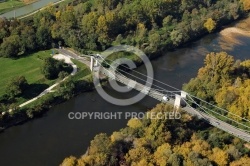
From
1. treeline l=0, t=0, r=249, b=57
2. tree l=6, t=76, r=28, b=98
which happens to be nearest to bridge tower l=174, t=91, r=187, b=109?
treeline l=0, t=0, r=249, b=57

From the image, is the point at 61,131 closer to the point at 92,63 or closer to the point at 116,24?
the point at 92,63

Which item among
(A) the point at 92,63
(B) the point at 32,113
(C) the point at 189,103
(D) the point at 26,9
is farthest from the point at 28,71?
(D) the point at 26,9

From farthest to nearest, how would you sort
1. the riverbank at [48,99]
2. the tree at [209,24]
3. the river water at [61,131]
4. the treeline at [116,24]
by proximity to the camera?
the tree at [209,24] → the treeline at [116,24] → the riverbank at [48,99] → the river water at [61,131]

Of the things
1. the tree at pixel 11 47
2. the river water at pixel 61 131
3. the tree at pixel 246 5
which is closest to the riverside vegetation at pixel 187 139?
the river water at pixel 61 131

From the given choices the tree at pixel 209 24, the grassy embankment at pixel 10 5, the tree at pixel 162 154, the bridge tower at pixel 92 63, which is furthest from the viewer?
the grassy embankment at pixel 10 5

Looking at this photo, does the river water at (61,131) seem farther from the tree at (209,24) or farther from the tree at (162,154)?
the tree at (209,24)
